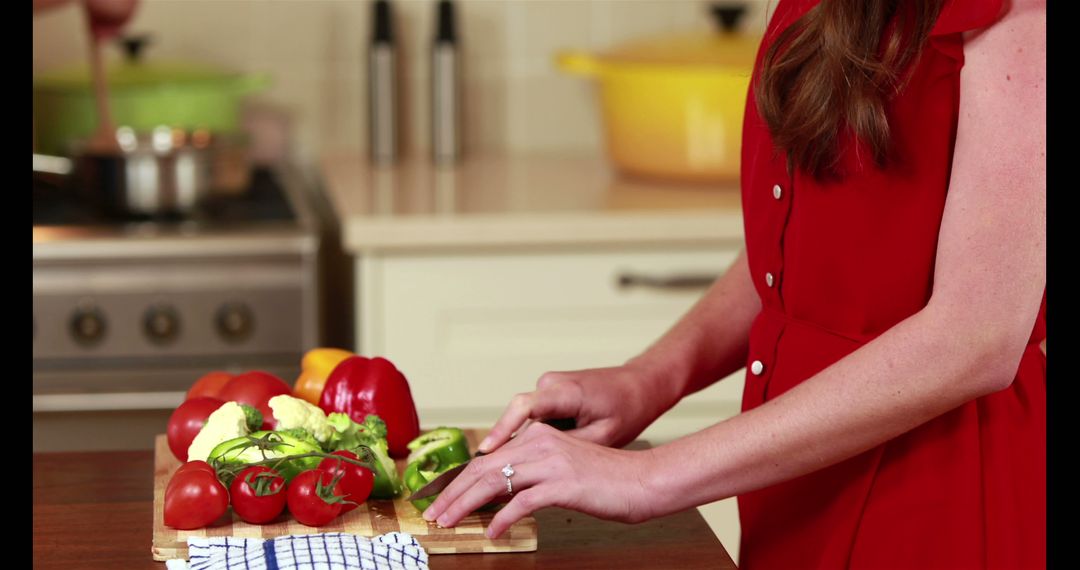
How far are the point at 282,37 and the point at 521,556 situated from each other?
1.86 m

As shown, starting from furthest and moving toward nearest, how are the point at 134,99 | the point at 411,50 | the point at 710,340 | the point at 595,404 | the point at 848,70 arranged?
the point at 411,50, the point at 134,99, the point at 710,340, the point at 595,404, the point at 848,70

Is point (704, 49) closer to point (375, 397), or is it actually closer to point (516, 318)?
point (516, 318)

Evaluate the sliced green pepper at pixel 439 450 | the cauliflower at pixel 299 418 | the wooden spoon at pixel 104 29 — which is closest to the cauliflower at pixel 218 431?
the cauliflower at pixel 299 418

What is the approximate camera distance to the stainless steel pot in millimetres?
2096

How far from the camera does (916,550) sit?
1072 mm

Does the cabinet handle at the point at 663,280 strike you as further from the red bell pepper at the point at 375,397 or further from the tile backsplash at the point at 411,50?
the red bell pepper at the point at 375,397

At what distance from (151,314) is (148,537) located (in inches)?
43.9

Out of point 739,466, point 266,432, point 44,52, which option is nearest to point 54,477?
point 266,432

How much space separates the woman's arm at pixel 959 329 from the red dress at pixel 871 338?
0.07 meters

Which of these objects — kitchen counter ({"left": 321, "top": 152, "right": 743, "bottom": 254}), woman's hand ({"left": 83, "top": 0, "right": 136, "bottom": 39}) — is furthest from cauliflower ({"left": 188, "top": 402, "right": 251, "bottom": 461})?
woman's hand ({"left": 83, "top": 0, "right": 136, "bottom": 39})

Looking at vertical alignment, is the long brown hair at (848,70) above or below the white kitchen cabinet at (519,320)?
above

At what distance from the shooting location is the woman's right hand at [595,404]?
3.54 feet

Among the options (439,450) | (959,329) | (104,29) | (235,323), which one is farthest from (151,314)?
(959,329)

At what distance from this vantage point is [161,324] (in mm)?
2055
